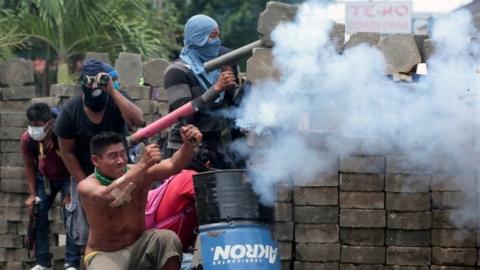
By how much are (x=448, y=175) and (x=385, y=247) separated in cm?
66

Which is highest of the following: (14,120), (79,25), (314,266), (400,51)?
(79,25)

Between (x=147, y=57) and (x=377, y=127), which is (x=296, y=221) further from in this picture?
(x=147, y=57)

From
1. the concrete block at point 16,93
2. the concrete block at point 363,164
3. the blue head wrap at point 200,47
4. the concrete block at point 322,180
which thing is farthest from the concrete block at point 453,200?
the concrete block at point 16,93

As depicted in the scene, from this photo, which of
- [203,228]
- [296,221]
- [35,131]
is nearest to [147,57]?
[35,131]

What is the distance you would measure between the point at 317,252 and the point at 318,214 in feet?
0.88

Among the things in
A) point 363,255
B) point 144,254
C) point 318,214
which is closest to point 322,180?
point 318,214

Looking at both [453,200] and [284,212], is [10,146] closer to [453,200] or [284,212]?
[284,212]

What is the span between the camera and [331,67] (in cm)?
595

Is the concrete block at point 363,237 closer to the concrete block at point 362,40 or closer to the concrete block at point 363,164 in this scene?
the concrete block at point 363,164

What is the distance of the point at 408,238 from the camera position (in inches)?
253

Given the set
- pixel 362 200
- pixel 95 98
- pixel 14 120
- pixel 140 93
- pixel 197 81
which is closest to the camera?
pixel 197 81

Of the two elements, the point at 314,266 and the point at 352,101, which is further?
the point at 314,266

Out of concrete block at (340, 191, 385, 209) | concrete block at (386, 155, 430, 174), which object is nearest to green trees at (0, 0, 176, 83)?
concrete block at (340, 191, 385, 209)

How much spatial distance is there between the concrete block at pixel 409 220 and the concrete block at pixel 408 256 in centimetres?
16
